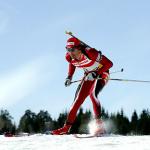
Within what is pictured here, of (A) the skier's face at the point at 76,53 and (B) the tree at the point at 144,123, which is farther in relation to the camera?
(B) the tree at the point at 144,123

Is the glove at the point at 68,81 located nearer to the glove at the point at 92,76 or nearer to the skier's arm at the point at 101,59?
the glove at the point at 92,76

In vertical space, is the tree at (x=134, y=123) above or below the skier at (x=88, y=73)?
above

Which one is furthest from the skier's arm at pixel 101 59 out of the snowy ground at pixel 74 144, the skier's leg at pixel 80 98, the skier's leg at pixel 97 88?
the snowy ground at pixel 74 144

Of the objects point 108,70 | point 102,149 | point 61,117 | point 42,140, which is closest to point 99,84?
point 108,70

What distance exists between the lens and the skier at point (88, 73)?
15.3 metres

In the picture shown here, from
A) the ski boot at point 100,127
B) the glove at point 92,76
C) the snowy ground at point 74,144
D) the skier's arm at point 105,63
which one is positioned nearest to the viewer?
the snowy ground at point 74,144

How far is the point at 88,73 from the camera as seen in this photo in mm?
15602

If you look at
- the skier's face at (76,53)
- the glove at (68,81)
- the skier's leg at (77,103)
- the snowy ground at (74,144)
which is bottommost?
the snowy ground at (74,144)

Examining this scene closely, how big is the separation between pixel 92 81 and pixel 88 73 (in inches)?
8.8

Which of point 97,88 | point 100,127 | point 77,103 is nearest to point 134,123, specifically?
point 77,103

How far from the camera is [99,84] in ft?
50.8

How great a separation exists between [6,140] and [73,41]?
3167mm

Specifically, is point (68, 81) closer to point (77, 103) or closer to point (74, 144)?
point (77, 103)

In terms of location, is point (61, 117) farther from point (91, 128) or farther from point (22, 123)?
point (91, 128)
